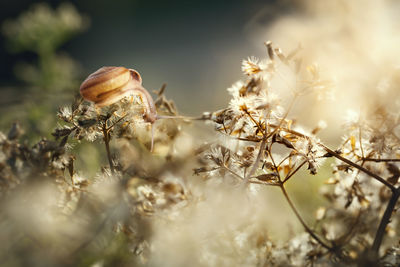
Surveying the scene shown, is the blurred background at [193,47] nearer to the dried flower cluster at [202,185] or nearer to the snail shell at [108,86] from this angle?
the dried flower cluster at [202,185]

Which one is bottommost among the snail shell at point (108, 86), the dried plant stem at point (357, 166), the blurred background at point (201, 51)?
the dried plant stem at point (357, 166)

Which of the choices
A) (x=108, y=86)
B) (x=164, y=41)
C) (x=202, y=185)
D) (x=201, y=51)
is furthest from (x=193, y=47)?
(x=108, y=86)

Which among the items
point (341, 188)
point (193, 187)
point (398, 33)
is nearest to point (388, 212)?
point (341, 188)

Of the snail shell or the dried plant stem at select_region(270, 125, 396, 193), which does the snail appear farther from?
the dried plant stem at select_region(270, 125, 396, 193)

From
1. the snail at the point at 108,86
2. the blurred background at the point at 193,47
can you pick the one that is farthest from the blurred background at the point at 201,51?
the snail at the point at 108,86

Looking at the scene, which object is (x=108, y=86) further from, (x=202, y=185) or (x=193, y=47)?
(x=193, y=47)

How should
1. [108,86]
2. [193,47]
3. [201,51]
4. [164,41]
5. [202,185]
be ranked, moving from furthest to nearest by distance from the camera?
1. [164,41]
2. [193,47]
3. [201,51]
4. [202,185]
5. [108,86]

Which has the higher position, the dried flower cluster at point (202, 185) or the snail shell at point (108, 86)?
the snail shell at point (108, 86)

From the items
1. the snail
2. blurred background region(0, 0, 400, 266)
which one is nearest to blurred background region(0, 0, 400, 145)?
blurred background region(0, 0, 400, 266)
